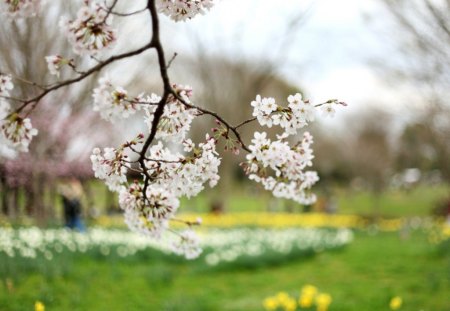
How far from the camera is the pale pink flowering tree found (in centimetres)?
218

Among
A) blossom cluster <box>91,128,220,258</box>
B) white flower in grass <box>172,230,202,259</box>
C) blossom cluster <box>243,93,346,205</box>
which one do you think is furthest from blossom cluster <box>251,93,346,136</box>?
white flower in grass <box>172,230,202,259</box>

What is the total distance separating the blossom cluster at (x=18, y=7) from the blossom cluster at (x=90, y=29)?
41cm

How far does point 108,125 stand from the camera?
1461 cm

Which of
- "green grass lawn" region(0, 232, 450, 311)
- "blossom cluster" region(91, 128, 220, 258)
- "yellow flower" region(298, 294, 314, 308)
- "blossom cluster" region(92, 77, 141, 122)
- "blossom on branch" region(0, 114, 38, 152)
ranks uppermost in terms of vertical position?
"blossom cluster" region(92, 77, 141, 122)

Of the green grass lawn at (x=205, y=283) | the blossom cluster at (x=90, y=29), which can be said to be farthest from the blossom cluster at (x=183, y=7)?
the green grass lawn at (x=205, y=283)

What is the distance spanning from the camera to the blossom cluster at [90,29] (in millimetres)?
2102

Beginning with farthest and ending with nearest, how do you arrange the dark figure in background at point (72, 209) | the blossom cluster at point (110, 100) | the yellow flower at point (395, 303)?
the dark figure in background at point (72, 209) < the yellow flower at point (395, 303) < the blossom cluster at point (110, 100)

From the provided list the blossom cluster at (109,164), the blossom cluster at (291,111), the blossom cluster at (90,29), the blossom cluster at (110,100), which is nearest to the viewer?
the blossom cluster at (90,29)

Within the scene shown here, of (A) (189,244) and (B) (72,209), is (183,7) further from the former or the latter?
(B) (72,209)

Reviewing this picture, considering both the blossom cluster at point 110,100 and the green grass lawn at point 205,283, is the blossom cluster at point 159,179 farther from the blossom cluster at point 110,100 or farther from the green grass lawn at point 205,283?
the green grass lawn at point 205,283

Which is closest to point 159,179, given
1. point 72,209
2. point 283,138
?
point 283,138

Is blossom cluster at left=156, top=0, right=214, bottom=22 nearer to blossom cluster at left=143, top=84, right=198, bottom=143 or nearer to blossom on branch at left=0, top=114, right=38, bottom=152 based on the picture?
blossom cluster at left=143, top=84, right=198, bottom=143

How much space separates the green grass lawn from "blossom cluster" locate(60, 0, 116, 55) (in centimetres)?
264

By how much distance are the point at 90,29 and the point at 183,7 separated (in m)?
0.53
